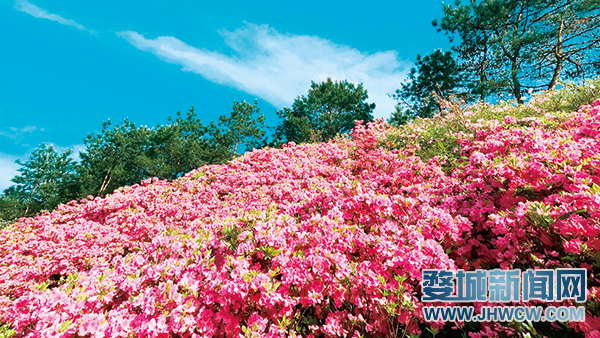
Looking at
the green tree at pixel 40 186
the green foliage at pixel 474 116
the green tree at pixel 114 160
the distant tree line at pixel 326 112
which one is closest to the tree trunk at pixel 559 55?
the distant tree line at pixel 326 112

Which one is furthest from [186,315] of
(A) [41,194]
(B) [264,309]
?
(A) [41,194]

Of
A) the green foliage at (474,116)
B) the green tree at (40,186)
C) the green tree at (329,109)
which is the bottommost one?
the green tree at (40,186)

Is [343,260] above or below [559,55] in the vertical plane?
below

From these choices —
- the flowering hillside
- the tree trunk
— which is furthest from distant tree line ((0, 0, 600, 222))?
the flowering hillside

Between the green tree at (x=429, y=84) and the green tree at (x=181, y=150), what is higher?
the green tree at (x=429, y=84)

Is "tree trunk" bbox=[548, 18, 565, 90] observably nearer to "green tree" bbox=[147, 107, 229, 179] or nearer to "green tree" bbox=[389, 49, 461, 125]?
"green tree" bbox=[389, 49, 461, 125]

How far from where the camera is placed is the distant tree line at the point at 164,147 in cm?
2793

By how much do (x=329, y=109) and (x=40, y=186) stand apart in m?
37.7

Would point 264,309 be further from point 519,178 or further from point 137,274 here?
point 519,178

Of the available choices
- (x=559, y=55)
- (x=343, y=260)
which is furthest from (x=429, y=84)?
(x=343, y=260)

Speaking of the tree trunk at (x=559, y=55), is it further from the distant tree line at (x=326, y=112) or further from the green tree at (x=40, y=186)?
the green tree at (x=40, y=186)

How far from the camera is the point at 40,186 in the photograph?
3098 cm

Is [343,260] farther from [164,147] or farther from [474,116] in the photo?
[164,147]

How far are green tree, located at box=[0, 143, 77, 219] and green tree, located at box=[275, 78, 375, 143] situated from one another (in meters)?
25.8
